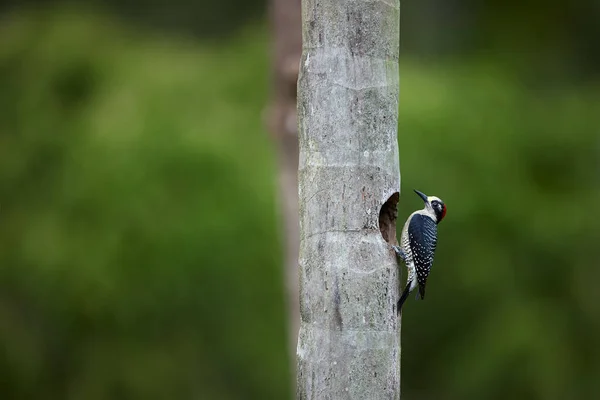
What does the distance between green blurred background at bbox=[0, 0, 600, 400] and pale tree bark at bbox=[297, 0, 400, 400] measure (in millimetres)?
3876

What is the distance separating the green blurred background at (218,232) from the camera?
711cm

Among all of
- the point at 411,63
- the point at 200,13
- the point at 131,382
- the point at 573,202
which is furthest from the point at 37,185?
the point at 573,202

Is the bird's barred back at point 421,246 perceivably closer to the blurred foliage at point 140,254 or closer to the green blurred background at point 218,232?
the green blurred background at point 218,232

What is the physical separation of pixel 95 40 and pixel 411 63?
2986 mm

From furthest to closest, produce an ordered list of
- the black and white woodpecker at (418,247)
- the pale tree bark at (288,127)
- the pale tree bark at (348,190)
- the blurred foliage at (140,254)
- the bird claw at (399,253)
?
the blurred foliage at (140,254)
the pale tree bark at (288,127)
the black and white woodpecker at (418,247)
the bird claw at (399,253)
the pale tree bark at (348,190)

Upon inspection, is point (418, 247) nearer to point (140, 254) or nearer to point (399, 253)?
point (399, 253)

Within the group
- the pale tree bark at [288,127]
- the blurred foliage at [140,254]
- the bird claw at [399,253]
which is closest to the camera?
the bird claw at [399,253]

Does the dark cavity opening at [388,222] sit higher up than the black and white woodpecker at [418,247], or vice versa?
the dark cavity opening at [388,222]

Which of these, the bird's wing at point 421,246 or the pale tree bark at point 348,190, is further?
the bird's wing at point 421,246

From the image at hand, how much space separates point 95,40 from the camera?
7.94 metres

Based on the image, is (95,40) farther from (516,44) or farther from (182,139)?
(516,44)

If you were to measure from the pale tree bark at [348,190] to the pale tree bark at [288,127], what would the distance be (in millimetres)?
3013

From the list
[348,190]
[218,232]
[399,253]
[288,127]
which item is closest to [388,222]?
[399,253]

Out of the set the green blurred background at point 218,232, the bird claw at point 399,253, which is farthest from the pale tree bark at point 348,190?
the green blurred background at point 218,232
